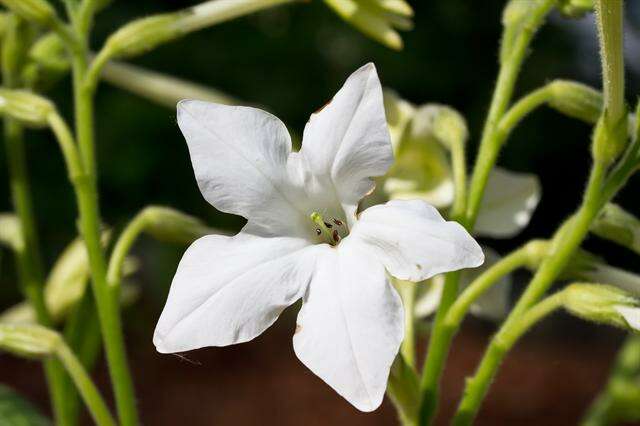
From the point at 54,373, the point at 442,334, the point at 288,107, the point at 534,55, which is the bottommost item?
the point at 288,107

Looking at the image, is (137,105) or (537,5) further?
(137,105)

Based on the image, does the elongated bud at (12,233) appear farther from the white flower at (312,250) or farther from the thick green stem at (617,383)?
the thick green stem at (617,383)

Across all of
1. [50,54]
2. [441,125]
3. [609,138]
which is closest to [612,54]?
[609,138]

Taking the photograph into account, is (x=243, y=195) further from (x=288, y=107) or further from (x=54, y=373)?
(x=288, y=107)

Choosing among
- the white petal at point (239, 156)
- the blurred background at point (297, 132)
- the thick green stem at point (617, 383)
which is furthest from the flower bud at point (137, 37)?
the blurred background at point (297, 132)

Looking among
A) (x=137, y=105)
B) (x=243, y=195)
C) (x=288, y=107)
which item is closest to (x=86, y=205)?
(x=243, y=195)

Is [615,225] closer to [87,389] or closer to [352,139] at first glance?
[352,139]

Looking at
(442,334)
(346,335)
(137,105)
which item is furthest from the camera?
(137,105)
